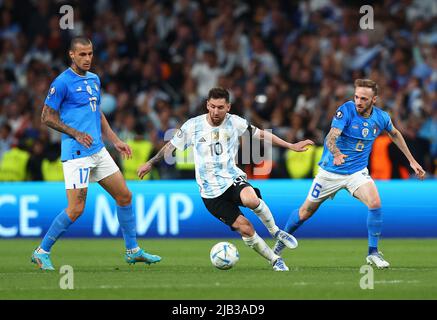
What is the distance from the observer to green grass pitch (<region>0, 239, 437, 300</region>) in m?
9.27

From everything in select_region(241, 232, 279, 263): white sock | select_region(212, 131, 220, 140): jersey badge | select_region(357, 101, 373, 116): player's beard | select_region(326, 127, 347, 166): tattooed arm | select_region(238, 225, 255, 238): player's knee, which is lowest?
select_region(241, 232, 279, 263): white sock

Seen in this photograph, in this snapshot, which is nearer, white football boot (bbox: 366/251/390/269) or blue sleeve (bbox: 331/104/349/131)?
white football boot (bbox: 366/251/390/269)

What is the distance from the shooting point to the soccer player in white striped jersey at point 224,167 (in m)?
11.1

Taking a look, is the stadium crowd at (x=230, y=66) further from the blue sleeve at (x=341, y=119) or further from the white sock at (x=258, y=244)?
the white sock at (x=258, y=244)

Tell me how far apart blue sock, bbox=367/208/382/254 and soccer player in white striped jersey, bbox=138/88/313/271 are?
1.10 metres

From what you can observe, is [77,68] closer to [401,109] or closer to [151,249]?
[151,249]

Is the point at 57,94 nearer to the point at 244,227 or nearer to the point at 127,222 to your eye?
the point at 127,222

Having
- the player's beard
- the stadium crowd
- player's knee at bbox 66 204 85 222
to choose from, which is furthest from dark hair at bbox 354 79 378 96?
the stadium crowd

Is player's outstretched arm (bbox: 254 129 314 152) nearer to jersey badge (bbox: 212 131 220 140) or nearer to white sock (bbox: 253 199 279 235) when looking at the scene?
jersey badge (bbox: 212 131 220 140)

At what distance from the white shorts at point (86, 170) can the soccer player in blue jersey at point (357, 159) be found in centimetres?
212

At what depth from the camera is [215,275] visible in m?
10.8

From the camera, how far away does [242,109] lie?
755 inches

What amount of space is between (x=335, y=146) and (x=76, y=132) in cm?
280

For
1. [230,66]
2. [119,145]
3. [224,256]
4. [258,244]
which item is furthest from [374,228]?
[230,66]
